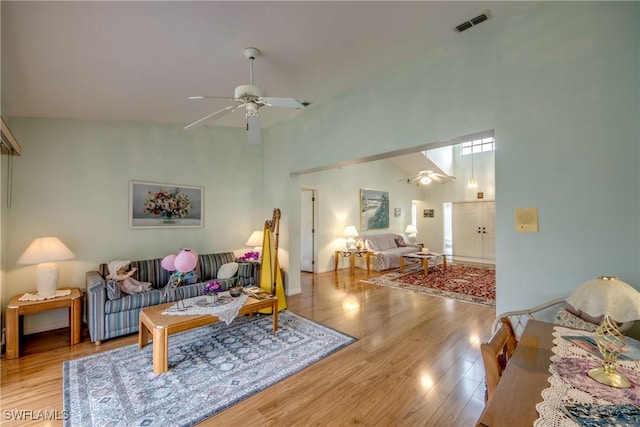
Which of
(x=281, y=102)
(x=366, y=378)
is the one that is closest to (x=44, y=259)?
(x=281, y=102)

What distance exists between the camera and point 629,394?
3.41 feet

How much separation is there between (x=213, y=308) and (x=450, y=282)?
4.91 m

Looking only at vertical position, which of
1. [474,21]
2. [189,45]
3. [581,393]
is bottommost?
[581,393]

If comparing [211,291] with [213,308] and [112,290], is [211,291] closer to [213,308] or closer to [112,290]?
[213,308]

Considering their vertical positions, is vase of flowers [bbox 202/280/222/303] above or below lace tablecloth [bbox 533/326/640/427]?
below

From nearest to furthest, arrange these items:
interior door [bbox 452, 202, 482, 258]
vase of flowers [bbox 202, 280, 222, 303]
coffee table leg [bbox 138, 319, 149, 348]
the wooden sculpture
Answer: coffee table leg [bbox 138, 319, 149, 348]
vase of flowers [bbox 202, 280, 222, 303]
the wooden sculpture
interior door [bbox 452, 202, 482, 258]

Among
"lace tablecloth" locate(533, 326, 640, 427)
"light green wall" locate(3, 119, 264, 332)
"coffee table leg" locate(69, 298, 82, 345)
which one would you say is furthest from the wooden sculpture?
"lace tablecloth" locate(533, 326, 640, 427)

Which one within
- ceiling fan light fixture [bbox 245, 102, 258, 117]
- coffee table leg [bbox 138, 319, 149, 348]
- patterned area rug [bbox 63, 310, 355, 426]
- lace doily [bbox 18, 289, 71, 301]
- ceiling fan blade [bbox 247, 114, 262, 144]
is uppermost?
ceiling fan light fixture [bbox 245, 102, 258, 117]

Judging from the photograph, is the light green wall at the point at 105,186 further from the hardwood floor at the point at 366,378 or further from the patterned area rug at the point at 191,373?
the patterned area rug at the point at 191,373

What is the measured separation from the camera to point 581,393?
3.46 ft

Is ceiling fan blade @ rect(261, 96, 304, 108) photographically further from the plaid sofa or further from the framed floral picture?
the framed floral picture

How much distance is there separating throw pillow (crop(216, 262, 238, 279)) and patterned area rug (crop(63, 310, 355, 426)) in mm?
897

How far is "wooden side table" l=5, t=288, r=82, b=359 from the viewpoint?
2750mm

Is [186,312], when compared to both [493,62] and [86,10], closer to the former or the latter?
[86,10]
